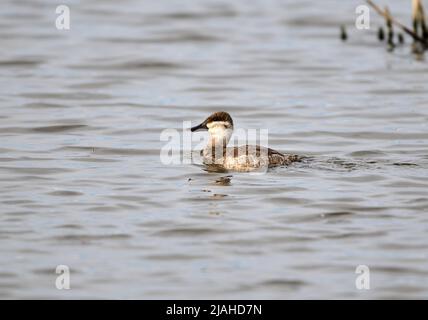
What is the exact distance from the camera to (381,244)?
10062mm

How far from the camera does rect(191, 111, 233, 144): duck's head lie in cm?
1346

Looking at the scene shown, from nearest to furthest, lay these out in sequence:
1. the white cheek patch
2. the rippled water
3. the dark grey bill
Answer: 1. the rippled water
2. the white cheek patch
3. the dark grey bill

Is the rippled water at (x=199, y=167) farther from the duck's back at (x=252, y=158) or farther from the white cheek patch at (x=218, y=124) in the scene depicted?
the white cheek patch at (x=218, y=124)

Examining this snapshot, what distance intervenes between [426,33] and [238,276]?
1186 centimetres

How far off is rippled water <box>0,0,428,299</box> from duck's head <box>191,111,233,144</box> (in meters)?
0.69

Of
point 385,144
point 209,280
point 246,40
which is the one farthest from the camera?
point 246,40

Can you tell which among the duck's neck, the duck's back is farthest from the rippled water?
the duck's neck

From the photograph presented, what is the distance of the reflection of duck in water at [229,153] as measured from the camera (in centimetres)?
1277

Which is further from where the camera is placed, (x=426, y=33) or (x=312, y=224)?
(x=426, y=33)

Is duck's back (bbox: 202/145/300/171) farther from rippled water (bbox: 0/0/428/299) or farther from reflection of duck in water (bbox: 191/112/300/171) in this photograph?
rippled water (bbox: 0/0/428/299)

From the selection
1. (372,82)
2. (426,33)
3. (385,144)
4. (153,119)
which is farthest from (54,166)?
(426,33)

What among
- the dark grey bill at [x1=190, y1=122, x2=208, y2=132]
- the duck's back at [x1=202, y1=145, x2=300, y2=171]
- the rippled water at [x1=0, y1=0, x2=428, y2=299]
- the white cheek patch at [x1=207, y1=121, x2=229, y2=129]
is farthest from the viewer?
the dark grey bill at [x1=190, y1=122, x2=208, y2=132]

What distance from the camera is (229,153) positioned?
1311cm
